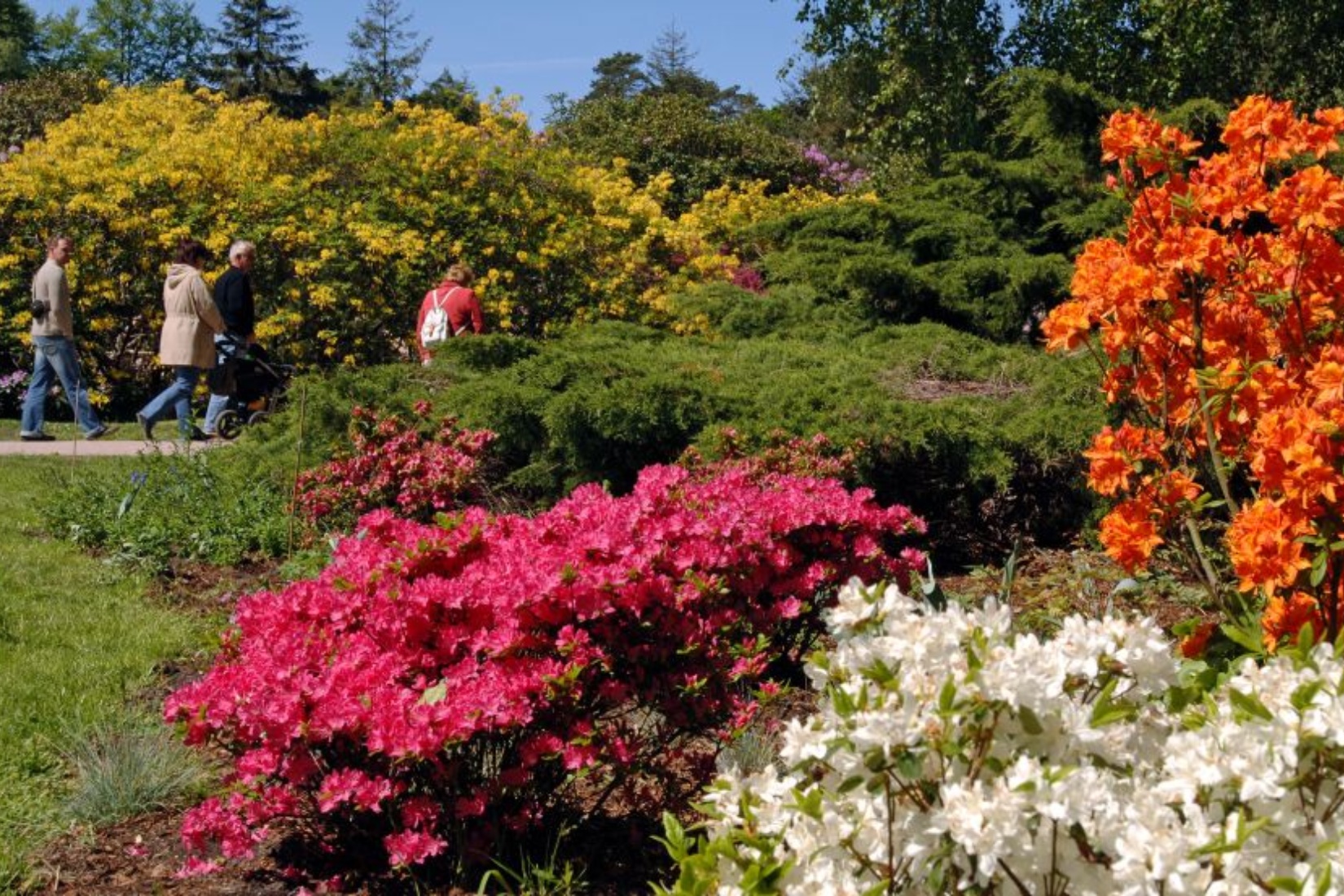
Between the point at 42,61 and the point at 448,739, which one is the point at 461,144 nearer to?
the point at 448,739

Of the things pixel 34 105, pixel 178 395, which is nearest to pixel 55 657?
pixel 178 395

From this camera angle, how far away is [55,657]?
4.48 m

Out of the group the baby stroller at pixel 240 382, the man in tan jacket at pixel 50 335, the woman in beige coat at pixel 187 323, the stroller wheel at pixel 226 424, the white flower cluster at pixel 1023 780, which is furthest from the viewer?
the man in tan jacket at pixel 50 335

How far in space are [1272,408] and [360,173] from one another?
36.8 feet

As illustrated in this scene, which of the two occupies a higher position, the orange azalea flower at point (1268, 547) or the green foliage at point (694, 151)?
the green foliage at point (694, 151)

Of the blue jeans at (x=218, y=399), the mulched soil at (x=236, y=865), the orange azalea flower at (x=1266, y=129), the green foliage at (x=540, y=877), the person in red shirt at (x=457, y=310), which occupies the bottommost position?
the mulched soil at (x=236, y=865)

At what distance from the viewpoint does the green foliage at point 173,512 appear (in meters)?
6.02

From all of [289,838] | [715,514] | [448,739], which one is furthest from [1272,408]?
[289,838]

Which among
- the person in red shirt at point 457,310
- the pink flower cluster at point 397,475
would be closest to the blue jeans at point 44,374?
the person in red shirt at point 457,310

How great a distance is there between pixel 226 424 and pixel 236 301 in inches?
36.5

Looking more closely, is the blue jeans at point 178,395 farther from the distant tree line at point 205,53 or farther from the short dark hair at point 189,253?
the distant tree line at point 205,53

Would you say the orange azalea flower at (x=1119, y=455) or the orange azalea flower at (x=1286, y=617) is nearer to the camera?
the orange azalea flower at (x=1286, y=617)

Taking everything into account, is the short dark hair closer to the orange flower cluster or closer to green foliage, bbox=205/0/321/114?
the orange flower cluster

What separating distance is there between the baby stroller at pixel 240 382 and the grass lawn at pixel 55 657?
3.55m
